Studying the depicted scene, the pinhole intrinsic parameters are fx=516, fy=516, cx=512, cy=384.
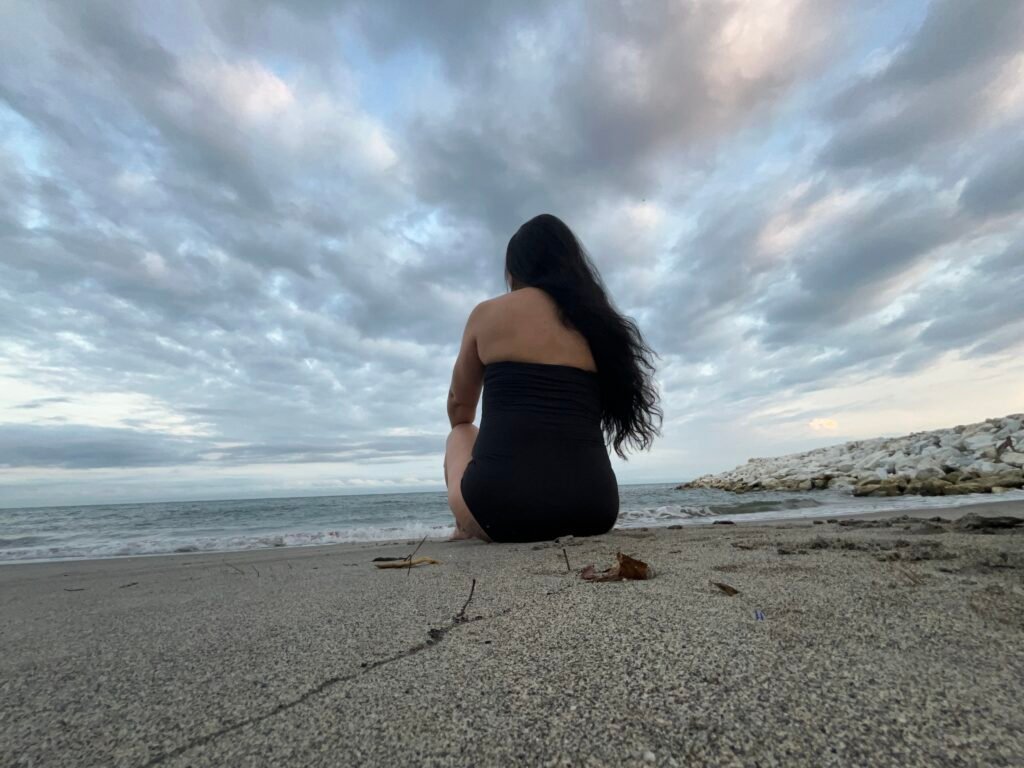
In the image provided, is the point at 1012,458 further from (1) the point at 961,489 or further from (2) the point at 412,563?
(2) the point at 412,563

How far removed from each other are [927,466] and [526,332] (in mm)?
9546

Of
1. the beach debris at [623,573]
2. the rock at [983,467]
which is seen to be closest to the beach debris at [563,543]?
the beach debris at [623,573]

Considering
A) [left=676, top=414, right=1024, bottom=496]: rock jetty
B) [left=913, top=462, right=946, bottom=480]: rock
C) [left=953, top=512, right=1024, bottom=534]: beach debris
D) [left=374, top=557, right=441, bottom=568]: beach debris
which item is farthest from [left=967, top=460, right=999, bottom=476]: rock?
[left=374, top=557, right=441, bottom=568]: beach debris

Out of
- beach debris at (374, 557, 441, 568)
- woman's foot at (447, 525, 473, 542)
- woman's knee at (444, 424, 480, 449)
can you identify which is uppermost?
woman's knee at (444, 424, 480, 449)

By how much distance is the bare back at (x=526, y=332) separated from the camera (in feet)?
7.83

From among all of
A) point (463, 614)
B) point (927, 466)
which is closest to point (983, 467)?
point (927, 466)

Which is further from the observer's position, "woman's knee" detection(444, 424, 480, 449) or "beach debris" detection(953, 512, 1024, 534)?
"woman's knee" detection(444, 424, 480, 449)

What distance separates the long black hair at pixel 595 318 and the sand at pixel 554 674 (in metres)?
1.31

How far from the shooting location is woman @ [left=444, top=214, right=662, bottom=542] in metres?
2.29

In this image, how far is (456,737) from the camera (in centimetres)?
58

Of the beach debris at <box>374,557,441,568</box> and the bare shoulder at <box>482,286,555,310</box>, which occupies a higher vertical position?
the bare shoulder at <box>482,286,555,310</box>

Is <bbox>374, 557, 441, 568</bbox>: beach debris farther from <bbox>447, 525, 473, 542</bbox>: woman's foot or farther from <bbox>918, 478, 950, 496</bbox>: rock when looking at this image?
<bbox>918, 478, 950, 496</bbox>: rock

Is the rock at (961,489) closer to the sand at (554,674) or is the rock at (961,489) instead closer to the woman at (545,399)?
the woman at (545,399)

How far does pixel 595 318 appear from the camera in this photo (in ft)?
8.03
